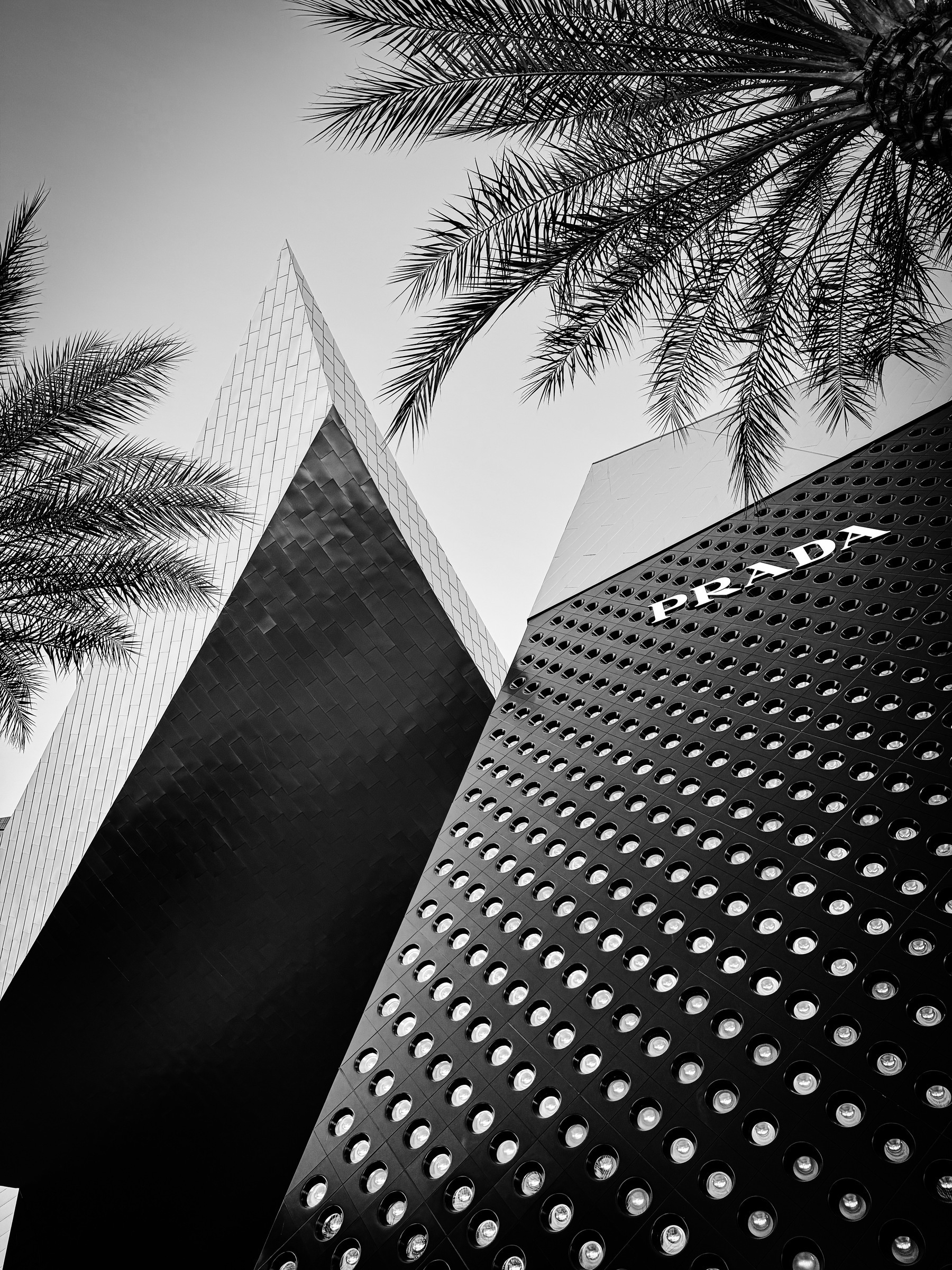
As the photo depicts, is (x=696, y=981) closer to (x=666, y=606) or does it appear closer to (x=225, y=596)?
(x=666, y=606)

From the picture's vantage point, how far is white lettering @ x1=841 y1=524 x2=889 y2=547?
40.8 feet

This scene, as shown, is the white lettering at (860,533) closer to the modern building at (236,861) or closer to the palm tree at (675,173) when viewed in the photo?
the palm tree at (675,173)

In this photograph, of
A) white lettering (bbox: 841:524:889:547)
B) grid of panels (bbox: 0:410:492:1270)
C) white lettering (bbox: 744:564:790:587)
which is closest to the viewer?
grid of panels (bbox: 0:410:492:1270)

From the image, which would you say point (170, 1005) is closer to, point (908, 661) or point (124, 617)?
point (124, 617)

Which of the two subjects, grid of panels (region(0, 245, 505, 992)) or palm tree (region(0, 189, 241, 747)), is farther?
grid of panels (region(0, 245, 505, 992))

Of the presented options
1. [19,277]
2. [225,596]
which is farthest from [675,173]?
[225,596]

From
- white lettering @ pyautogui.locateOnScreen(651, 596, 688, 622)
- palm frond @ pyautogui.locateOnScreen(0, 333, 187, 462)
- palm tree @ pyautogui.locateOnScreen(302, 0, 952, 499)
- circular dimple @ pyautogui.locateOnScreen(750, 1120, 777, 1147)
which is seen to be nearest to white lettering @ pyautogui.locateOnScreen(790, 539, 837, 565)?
white lettering @ pyautogui.locateOnScreen(651, 596, 688, 622)

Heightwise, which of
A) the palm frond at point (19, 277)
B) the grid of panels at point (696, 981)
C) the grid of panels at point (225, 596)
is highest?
the palm frond at point (19, 277)

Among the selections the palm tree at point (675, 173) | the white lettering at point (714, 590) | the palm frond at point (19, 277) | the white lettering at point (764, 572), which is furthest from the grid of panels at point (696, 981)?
the palm frond at point (19, 277)

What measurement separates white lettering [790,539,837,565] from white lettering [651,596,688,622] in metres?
1.92

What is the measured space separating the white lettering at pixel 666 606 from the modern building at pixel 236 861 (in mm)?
3429

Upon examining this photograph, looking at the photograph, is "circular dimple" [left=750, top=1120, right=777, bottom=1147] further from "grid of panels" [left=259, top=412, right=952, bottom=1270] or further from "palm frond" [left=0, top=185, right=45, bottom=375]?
"palm frond" [left=0, top=185, right=45, bottom=375]

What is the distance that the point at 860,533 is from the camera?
12.8 m

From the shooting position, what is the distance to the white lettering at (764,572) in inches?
520
